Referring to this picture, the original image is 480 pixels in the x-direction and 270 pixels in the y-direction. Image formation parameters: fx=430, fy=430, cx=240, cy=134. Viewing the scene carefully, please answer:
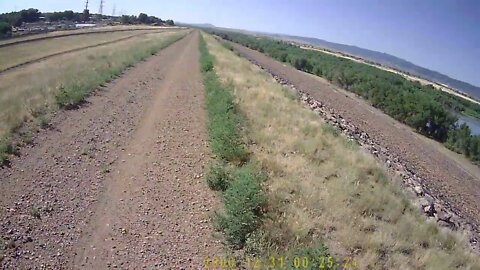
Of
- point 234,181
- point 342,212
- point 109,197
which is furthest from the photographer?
point 234,181

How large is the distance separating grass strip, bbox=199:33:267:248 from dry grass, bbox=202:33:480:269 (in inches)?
11.9

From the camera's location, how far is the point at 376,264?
6797 millimetres

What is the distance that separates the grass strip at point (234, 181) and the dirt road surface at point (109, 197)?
32 cm

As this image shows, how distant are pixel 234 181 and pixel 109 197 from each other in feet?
7.97

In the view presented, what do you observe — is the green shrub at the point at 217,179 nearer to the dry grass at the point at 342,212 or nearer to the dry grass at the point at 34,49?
the dry grass at the point at 342,212

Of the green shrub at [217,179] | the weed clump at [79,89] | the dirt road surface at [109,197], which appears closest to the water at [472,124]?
the weed clump at [79,89]

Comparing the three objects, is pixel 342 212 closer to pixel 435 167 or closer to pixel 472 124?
pixel 435 167

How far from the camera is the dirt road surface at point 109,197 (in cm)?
621

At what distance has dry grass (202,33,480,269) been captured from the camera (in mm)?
7074

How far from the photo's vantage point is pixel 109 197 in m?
8.02

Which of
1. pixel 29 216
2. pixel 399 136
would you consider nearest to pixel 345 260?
pixel 29 216
